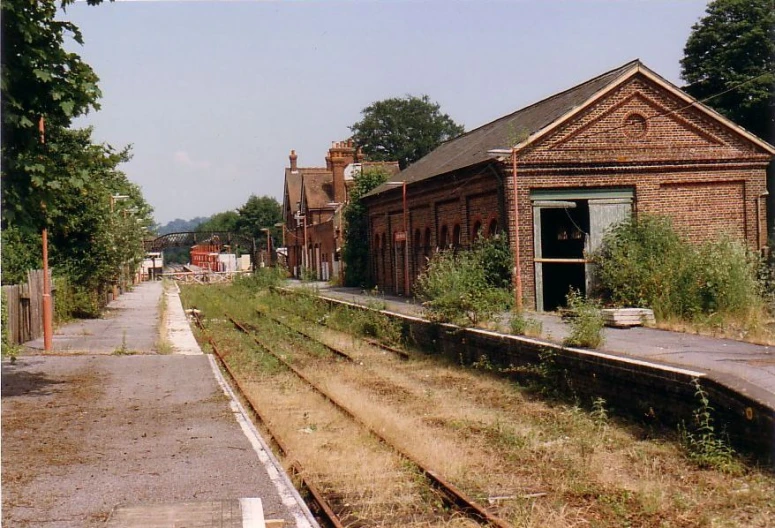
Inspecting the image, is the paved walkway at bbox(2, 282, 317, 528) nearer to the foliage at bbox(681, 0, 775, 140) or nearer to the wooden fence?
the wooden fence

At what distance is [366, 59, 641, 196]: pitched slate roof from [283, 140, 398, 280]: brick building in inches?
641

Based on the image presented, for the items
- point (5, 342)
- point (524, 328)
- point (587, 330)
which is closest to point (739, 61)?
point (524, 328)

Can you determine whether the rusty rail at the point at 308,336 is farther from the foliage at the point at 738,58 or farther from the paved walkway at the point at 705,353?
the foliage at the point at 738,58

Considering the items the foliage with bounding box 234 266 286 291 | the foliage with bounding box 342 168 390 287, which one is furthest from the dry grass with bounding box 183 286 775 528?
the foliage with bounding box 234 266 286 291

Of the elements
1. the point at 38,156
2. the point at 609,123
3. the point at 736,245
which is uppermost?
the point at 609,123

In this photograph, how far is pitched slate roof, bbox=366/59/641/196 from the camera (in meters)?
23.6

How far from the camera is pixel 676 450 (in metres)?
9.26

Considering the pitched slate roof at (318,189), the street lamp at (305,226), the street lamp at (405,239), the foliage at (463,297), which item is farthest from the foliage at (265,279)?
the foliage at (463,297)

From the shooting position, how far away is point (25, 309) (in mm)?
21109

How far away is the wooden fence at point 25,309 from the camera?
759 inches

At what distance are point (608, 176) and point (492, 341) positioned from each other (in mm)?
9289

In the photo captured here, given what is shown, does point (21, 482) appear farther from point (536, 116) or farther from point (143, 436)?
point (536, 116)

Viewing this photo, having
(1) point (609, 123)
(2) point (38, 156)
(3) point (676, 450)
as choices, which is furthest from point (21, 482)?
(1) point (609, 123)

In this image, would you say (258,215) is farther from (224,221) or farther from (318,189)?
(318,189)
